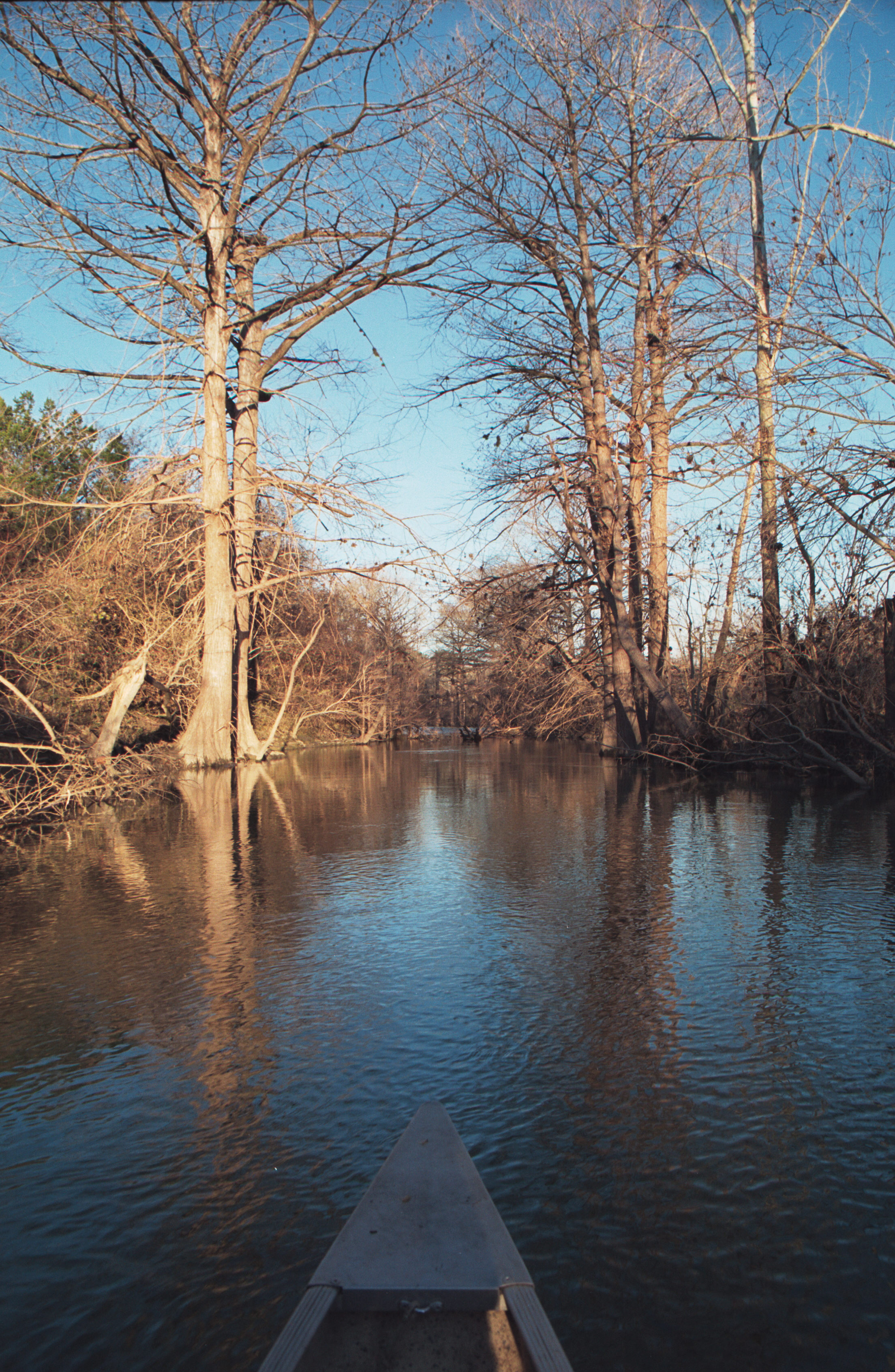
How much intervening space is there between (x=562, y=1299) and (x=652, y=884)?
3.98 m

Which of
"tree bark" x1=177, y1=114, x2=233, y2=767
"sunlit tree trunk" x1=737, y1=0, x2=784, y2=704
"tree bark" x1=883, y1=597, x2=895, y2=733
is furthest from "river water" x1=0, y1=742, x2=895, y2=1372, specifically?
"tree bark" x1=177, y1=114, x2=233, y2=767

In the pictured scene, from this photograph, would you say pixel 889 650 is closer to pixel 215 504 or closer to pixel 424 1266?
pixel 424 1266

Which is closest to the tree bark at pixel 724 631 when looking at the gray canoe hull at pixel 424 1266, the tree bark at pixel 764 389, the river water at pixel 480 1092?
the tree bark at pixel 764 389

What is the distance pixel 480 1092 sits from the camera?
2717 millimetres

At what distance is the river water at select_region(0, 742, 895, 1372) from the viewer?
1.82 meters

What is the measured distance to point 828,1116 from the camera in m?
2.55

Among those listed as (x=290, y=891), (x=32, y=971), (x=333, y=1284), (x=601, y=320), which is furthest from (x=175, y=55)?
(x=333, y=1284)

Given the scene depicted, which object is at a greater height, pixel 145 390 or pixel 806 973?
pixel 145 390

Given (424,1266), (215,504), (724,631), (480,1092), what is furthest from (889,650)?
(215,504)

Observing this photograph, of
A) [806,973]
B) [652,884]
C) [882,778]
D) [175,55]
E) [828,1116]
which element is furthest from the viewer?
[175,55]

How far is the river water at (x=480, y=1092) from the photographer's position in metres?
1.82

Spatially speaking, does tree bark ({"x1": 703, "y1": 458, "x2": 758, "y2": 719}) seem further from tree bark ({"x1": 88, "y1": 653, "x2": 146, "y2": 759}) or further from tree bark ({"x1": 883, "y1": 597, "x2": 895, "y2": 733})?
tree bark ({"x1": 88, "y1": 653, "x2": 146, "y2": 759})

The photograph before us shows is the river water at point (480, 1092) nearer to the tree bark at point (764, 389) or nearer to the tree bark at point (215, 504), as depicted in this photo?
the tree bark at point (764, 389)

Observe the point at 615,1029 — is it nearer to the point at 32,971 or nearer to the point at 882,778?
the point at 32,971
